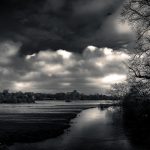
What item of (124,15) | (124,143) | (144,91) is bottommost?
(124,143)

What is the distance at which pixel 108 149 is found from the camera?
31.0 metres

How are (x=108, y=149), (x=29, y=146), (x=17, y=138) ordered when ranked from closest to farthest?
1. (x=108, y=149)
2. (x=29, y=146)
3. (x=17, y=138)

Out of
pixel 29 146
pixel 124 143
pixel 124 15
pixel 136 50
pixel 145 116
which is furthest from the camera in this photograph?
pixel 145 116

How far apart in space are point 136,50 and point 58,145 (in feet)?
48.5

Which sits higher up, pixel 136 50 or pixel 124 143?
pixel 136 50

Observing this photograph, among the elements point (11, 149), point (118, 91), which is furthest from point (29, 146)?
point (118, 91)

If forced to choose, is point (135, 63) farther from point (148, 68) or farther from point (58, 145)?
point (58, 145)

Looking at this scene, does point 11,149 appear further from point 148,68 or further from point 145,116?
point 145,116

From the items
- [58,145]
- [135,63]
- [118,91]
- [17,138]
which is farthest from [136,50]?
[118,91]

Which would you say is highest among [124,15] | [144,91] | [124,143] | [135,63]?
[124,15]

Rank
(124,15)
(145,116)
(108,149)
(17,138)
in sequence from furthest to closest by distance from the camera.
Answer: (145,116), (17,138), (108,149), (124,15)

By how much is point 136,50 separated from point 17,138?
2057 centimetres

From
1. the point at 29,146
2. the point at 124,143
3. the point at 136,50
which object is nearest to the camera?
the point at 136,50

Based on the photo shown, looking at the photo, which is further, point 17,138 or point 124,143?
point 17,138
